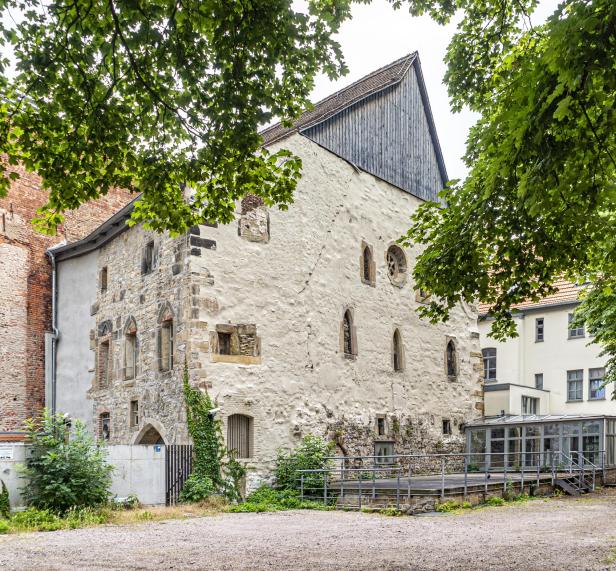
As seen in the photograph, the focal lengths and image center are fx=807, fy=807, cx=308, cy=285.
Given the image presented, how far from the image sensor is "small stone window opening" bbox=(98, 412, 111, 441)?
899 inches

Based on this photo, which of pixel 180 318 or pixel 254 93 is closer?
pixel 254 93

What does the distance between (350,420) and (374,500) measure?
14.4ft

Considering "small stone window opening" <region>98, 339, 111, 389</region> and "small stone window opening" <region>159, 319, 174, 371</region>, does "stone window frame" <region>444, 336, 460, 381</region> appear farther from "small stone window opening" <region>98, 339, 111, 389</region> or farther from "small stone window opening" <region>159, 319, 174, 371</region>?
"small stone window opening" <region>98, 339, 111, 389</region>

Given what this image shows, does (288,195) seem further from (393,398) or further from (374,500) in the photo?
(393,398)

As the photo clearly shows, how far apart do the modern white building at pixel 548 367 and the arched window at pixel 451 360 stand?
188 inches

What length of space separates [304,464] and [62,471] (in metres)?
6.61

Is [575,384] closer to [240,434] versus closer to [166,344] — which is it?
[240,434]

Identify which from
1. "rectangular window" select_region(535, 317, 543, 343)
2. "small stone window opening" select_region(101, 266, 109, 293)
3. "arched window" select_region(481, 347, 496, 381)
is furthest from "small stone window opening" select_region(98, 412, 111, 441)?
"rectangular window" select_region(535, 317, 543, 343)

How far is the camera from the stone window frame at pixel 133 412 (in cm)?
2152

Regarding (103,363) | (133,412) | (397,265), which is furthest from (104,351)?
(397,265)

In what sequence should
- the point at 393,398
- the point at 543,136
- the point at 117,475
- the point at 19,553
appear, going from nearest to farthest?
the point at 543,136 → the point at 19,553 → the point at 117,475 → the point at 393,398

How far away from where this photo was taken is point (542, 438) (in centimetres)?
2734

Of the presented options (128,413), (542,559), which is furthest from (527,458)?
(542,559)

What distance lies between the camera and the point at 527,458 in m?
27.9
